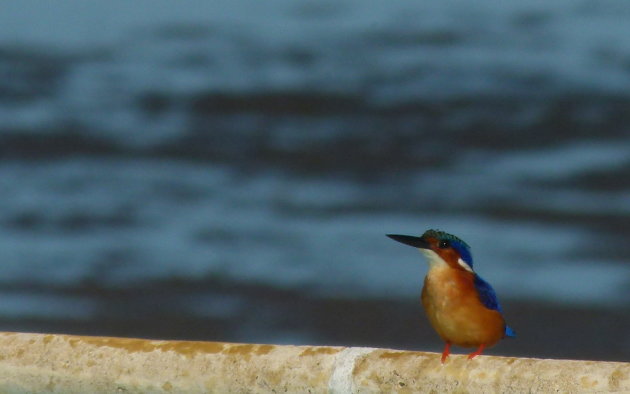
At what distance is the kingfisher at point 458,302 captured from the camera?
10.6 ft

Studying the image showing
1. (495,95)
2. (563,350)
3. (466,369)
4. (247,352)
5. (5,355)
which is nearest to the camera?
(466,369)

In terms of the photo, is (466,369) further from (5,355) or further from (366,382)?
(5,355)

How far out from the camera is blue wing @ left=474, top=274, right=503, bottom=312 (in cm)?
328

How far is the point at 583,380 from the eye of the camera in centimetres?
243

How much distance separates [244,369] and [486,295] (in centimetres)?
83

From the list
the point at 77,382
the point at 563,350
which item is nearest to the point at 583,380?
→ the point at 77,382

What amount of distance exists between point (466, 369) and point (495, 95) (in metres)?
8.45

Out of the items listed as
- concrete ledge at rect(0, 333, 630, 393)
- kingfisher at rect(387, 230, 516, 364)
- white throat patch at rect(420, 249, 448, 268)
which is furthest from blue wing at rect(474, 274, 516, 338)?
concrete ledge at rect(0, 333, 630, 393)

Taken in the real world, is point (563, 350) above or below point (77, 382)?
above

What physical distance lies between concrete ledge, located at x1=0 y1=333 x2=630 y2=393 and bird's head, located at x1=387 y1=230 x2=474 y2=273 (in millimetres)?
527

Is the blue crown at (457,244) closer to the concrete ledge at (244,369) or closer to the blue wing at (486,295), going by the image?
the blue wing at (486,295)

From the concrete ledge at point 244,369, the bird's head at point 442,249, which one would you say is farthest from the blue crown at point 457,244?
the concrete ledge at point 244,369

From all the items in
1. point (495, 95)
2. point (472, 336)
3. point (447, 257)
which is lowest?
point (472, 336)

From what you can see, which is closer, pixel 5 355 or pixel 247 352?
pixel 247 352
